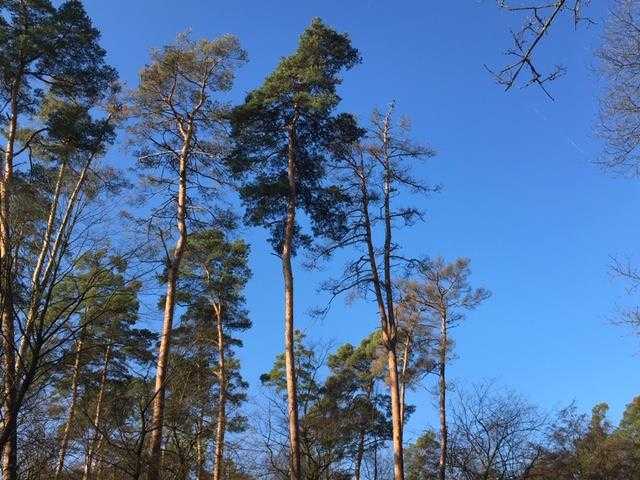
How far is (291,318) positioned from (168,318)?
248 cm

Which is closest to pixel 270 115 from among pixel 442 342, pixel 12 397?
pixel 12 397

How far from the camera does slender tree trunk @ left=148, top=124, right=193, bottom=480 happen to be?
10.1 metres

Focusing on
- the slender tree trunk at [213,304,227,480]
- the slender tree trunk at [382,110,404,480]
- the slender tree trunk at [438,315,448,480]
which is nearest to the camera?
the slender tree trunk at [382,110,404,480]

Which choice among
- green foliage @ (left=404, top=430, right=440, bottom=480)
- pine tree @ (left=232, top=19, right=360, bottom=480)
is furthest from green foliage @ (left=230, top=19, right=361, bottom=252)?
green foliage @ (left=404, top=430, right=440, bottom=480)

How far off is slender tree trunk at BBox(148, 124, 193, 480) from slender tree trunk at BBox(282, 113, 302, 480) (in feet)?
7.32

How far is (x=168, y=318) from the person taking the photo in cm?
1250

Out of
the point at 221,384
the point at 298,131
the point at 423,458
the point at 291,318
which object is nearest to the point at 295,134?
the point at 298,131

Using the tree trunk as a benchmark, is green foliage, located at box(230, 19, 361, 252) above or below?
above

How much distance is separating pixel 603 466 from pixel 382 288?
16731 mm

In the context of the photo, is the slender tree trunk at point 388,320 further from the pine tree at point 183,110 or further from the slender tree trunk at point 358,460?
the slender tree trunk at point 358,460

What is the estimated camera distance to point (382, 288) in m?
14.9

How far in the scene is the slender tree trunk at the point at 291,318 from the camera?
1148cm

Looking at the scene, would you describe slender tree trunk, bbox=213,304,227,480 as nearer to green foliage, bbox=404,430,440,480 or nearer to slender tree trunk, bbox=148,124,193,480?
slender tree trunk, bbox=148,124,193,480

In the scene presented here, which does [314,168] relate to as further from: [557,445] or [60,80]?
[557,445]
